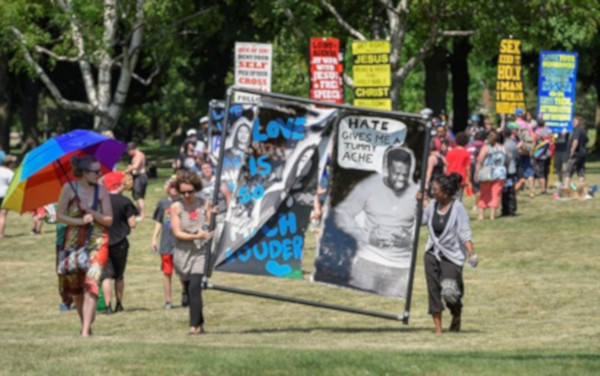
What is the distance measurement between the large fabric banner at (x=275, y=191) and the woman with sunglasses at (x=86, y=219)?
1.32 meters

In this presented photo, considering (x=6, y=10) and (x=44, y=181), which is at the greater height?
(x=6, y=10)

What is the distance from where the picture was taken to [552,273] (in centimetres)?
2292

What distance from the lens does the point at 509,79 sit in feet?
113

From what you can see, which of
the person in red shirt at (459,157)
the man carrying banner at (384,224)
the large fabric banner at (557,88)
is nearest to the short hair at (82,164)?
the man carrying banner at (384,224)

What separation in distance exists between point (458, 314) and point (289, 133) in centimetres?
268

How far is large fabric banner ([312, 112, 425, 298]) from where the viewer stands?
1513 centimetres

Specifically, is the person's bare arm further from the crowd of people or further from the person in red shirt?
the person in red shirt

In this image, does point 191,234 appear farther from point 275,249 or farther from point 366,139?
point 366,139

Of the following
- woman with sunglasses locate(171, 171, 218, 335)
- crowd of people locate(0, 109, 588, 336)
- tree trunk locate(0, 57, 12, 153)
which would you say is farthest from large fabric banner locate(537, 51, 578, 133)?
tree trunk locate(0, 57, 12, 153)

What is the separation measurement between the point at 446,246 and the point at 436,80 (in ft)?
128

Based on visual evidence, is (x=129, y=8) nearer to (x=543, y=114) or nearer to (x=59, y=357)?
(x=543, y=114)

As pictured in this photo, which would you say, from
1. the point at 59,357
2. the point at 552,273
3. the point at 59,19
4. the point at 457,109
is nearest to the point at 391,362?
the point at 59,357

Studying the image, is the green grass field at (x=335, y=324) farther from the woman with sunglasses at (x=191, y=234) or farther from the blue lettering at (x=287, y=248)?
the blue lettering at (x=287, y=248)

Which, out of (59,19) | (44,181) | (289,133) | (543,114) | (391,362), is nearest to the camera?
(391,362)
